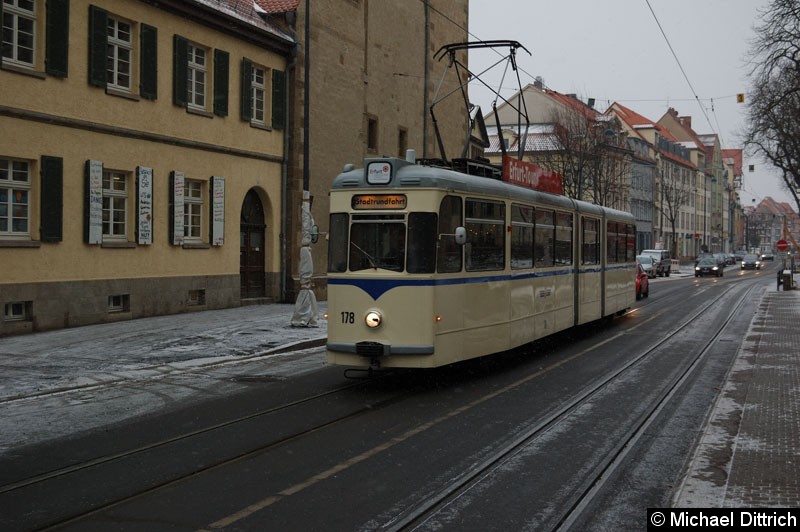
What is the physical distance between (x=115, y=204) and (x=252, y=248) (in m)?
6.16

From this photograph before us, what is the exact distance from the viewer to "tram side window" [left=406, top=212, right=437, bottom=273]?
11555mm

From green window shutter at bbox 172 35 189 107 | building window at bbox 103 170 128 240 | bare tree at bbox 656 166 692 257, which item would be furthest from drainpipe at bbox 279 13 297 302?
bare tree at bbox 656 166 692 257

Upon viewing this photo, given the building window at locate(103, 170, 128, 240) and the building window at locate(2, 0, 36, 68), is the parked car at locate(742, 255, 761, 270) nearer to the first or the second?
the building window at locate(103, 170, 128, 240)

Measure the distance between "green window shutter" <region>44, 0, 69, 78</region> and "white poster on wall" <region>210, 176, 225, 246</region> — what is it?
232 inches

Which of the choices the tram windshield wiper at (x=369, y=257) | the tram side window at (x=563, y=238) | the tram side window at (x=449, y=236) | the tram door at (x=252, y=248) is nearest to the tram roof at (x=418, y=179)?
the tram side window at (x=449, y=236)

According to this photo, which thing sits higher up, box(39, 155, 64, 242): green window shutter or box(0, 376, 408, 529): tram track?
box(39, 155, 64, 242): green window shutter

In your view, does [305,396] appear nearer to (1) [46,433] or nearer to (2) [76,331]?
(1) [46,433]

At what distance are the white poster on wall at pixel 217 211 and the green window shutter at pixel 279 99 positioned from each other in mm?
3449

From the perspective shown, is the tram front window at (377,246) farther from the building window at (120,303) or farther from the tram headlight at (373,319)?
the building window at (120,303)

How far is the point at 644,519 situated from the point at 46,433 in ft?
21.0

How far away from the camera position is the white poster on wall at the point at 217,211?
2370 cm

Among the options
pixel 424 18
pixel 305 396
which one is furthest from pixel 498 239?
pixel 424 18

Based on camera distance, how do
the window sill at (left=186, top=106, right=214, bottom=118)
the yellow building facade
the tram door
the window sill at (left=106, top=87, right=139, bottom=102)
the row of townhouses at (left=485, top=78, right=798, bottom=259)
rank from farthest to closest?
the row of townhouses at (left=485, top=78, right=798, bottom=259) < the tram door < the window sill at (left=186, top=106, right=214, bottom=118) < the window sill at (left=106, top=87, right=139, bottom=102) < the yellow building facade

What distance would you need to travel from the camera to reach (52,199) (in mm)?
18422
